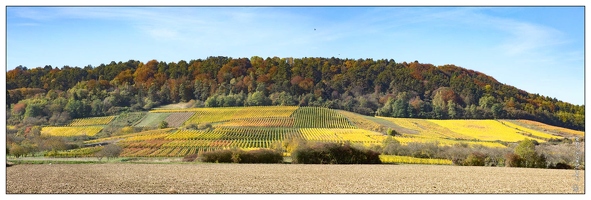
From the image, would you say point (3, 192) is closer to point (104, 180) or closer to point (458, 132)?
point (104, 180)

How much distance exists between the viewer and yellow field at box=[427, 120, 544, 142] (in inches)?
2333

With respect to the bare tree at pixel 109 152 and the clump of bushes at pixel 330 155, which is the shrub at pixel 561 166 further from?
the bare tree at pixel 109 152

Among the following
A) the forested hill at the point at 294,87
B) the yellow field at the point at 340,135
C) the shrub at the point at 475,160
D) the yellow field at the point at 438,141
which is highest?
the forested hill at the point at 294,87

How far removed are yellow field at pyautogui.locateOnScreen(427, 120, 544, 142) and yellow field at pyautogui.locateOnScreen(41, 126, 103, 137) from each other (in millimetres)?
37271

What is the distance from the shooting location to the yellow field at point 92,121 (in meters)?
63.2

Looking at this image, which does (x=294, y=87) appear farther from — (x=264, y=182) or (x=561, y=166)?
(x=264, y=182)

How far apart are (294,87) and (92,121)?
24.3 m

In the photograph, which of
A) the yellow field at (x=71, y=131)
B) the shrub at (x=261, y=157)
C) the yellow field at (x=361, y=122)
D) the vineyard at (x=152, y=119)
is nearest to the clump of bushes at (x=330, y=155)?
the shrub at (x=261, y=157)

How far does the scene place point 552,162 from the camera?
3978 cm

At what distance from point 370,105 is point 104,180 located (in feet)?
178

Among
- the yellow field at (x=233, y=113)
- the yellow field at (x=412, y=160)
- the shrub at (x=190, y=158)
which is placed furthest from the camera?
the yellow field at (x=233, y=113)

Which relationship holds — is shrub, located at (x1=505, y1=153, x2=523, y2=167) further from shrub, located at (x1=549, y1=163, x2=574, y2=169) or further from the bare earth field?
the bare earth field

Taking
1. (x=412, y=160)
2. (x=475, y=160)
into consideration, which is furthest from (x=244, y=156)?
(x=475, y=160)

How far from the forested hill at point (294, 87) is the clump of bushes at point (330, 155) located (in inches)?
1287
